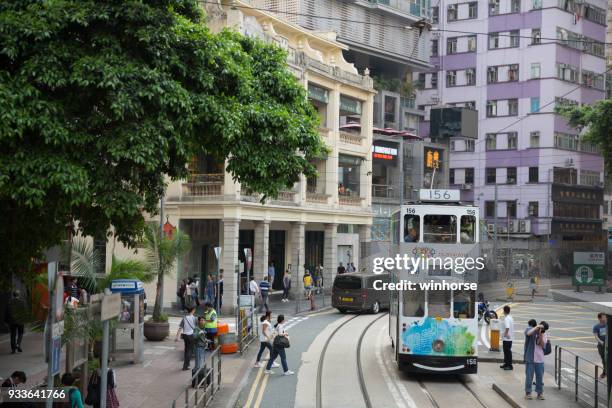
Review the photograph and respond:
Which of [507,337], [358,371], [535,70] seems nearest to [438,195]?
[507,337]

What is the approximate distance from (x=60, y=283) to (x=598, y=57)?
71.5m

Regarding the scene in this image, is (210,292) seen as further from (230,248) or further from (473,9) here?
(473,9)

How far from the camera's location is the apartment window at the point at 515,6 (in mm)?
69613

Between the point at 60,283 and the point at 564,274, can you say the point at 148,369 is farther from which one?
the point at 564,274

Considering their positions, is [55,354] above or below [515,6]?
below

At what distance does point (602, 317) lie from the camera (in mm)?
20906

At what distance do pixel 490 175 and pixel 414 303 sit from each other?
53970mm

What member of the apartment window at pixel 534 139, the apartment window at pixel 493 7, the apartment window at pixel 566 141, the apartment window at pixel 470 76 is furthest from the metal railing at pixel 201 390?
the apartment window at pixel 493 7

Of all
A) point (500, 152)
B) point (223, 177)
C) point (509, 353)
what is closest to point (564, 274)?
point (500, 152)

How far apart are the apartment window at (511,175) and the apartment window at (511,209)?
6.17 ft

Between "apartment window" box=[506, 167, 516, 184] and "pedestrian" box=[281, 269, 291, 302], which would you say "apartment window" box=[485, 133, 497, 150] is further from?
"pedestrian" box=[281, 269, 291, 302]

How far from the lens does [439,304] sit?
1962cm

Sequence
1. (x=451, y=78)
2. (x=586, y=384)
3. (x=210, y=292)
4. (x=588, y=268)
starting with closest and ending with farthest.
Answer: (x=586, y=384)
(x=210, y=292)
(x=588, y=268)
(x=451, y=78)

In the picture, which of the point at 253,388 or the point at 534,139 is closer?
the point at 253,388
